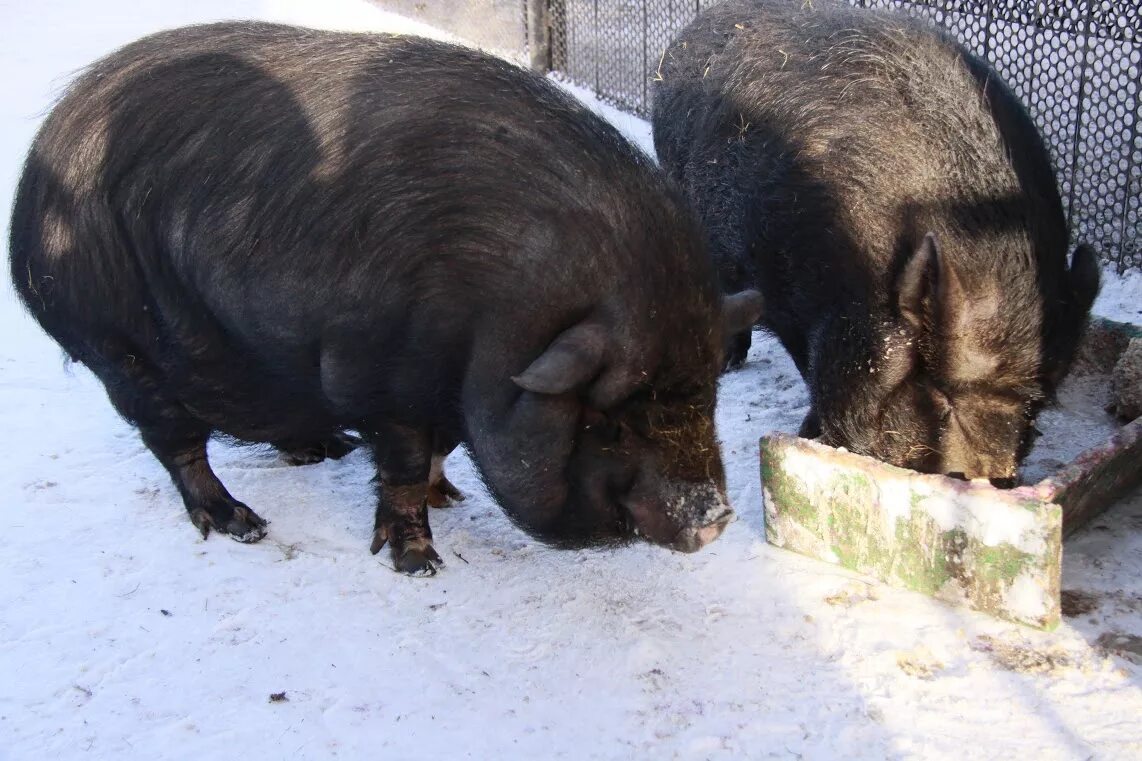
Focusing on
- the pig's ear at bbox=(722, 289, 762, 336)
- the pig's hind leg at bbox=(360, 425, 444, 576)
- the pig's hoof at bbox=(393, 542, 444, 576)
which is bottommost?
the pig's hoof at bbox=(393, 542, 444, 576)

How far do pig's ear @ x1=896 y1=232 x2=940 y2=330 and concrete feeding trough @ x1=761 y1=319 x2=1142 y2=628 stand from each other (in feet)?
1.89

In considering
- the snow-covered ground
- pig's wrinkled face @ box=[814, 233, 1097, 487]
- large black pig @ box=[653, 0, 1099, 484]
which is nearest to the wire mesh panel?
large black pig @ box=[653, 0, 1099, 484]

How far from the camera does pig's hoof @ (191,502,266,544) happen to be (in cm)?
470

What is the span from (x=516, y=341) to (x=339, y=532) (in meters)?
1.61

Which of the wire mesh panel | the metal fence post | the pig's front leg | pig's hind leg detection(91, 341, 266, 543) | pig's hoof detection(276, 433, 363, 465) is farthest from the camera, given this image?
the metal fence post

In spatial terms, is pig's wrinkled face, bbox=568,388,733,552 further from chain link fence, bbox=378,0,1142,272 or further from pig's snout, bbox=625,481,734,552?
chain link fence, bbox=378,0,1142,272

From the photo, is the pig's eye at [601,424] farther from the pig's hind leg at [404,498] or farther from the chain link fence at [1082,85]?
the chain link fence at [1082,85]

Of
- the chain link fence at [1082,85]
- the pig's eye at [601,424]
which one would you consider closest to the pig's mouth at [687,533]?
the pig's eye at [601,424]

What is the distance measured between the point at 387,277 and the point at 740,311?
1142 mm

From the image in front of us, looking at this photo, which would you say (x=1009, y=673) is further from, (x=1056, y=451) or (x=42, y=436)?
(x=42, y=436)

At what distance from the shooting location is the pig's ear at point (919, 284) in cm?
406

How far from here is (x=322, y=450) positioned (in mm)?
5402

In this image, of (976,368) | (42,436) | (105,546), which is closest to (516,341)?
(976,368)

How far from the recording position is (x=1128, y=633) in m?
3.76
